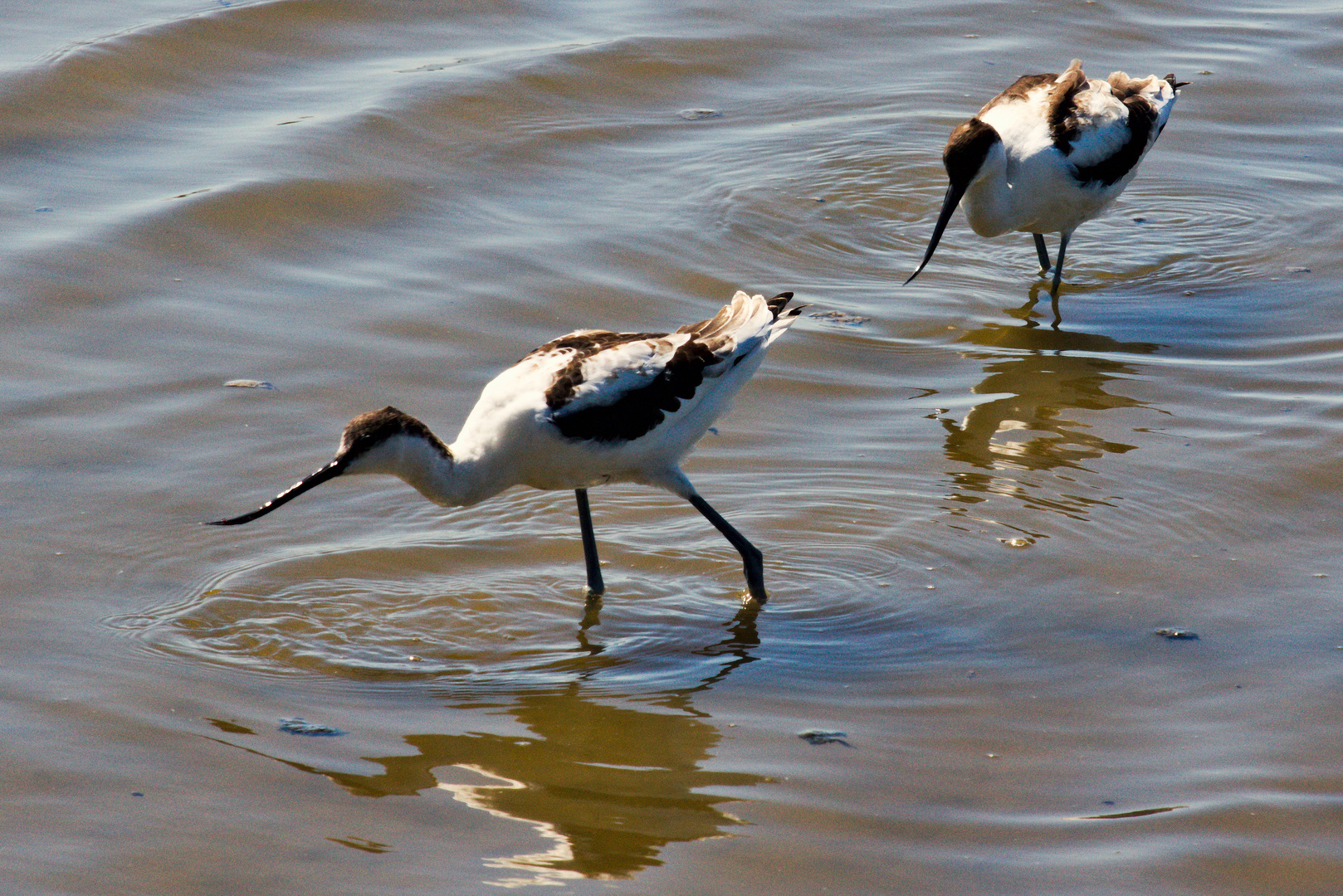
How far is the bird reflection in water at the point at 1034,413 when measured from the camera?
6.00 metres

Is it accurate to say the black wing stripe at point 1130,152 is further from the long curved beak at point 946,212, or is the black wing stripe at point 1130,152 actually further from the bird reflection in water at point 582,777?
the bird reflection in water at point 582,777

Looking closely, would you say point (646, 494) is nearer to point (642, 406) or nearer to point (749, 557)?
point (749, 557)

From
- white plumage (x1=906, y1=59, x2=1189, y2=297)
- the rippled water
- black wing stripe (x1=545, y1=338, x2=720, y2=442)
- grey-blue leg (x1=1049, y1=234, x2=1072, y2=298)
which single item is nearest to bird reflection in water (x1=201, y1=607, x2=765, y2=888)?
the rippled water

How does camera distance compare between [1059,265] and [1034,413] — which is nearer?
[1034,413]

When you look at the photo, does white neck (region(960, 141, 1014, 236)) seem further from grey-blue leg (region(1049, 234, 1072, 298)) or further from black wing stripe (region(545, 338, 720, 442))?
black wing stripe (region(545, 338, 720, 442))

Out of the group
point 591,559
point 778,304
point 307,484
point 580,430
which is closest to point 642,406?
point 580,430

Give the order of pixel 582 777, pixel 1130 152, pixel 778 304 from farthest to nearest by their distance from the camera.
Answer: pixel 1130 152 → pixel 778 304 → pixel 582 777

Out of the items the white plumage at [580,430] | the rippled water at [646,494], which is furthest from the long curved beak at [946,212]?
the white plumage at [580,430]

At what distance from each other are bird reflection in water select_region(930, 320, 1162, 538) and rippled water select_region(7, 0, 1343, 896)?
27 millimetres

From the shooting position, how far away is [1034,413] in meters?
6.77

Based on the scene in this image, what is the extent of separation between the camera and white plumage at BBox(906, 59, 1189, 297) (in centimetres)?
782

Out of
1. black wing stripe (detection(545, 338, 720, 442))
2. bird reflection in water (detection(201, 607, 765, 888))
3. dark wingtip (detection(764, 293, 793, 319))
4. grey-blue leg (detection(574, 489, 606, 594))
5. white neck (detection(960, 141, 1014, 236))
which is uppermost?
white neck (detection(960, 141, 1014, 236))

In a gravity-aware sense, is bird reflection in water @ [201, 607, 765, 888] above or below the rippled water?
below

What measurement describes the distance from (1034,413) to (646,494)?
1.87 m
